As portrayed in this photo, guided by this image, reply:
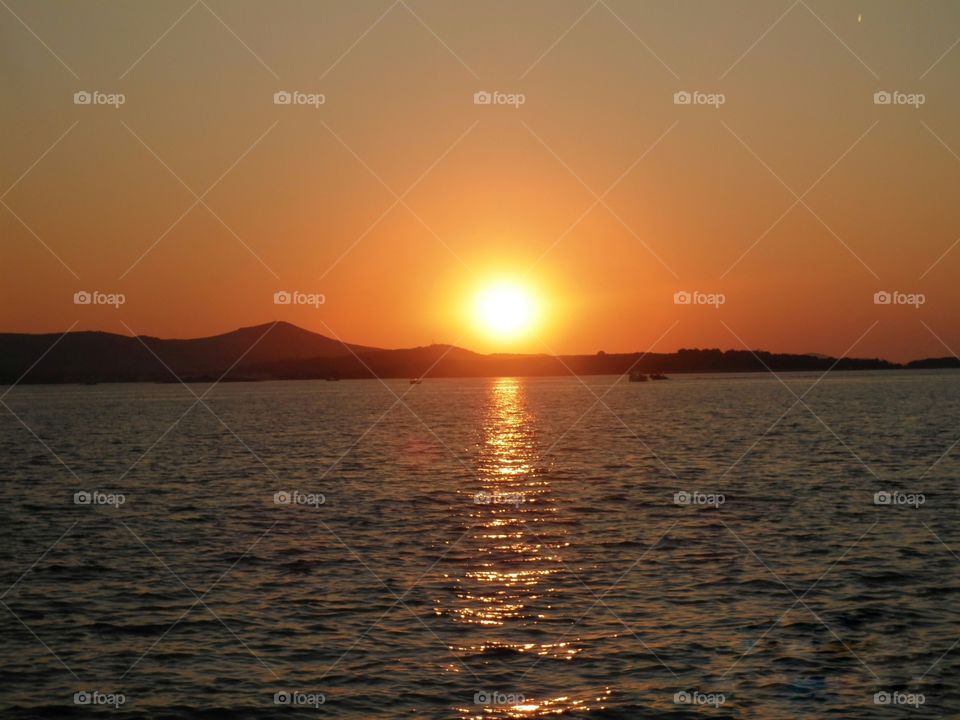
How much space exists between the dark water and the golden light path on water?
0.08 m

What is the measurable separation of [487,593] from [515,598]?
0.80 metres

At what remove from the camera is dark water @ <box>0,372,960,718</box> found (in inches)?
694

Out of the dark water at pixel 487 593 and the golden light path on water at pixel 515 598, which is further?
the dark water at pixel 487 593

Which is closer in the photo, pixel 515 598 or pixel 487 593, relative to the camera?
pixel 515 598

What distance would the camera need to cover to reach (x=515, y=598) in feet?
77.2

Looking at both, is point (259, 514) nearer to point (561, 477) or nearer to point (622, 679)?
point (561, 477)

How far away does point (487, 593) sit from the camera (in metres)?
24.0

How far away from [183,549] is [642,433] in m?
55.9

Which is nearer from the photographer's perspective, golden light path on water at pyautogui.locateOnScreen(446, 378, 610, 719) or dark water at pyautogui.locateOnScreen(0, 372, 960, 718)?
golden light path on water at pyautogui.locateOnScreen(446, 378, 610, 719)

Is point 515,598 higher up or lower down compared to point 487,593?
lower down

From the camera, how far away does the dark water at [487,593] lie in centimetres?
1762

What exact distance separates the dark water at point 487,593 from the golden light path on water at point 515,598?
0.08 metres

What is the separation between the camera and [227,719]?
54.5 feet

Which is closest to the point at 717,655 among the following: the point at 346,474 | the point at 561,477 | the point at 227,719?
the point at 227,719
